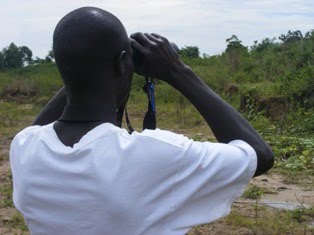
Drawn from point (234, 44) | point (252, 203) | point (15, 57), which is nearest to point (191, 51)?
point (234, 44)

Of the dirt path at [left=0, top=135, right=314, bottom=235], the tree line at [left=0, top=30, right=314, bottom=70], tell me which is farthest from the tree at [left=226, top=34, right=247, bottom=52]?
the dirt path at [left=0, top=135, right=314, bottom=235]

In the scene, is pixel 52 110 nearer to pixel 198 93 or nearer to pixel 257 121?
pixel 198 93

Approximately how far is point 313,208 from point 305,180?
127 cm

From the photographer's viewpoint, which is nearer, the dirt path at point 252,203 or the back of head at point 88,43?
the back of head at point 88,43

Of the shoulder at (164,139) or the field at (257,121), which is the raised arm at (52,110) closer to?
the shoulder at (164,139)

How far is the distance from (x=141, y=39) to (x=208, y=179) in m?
0.32

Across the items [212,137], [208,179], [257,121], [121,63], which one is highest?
[121,63]

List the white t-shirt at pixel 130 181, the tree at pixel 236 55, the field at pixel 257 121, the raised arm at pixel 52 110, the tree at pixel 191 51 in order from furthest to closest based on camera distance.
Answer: the tree at pixel 191 51 → the tree at pixel 236 55 → the field at pixel 257 121 → the raised arm at pixel 52 110 → the white t-shirt at pixel 130 181

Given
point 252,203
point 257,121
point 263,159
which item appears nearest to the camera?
point 263,159

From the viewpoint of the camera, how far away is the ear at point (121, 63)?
110cm

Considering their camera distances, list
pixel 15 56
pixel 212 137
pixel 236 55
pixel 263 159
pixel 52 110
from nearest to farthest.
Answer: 1. pixel 263 159
2. pixel 52 110
3. pixel 212 137
4. pixel 236 55
5. pixel 15 56

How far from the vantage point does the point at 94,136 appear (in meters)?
1.06

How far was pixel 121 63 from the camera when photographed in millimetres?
1103

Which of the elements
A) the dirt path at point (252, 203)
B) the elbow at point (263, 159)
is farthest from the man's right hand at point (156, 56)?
the dirt path at point (252, 203)
